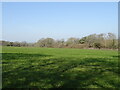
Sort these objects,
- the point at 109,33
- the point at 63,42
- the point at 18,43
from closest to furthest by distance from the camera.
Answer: the point at 18,43 → the point at 109,33 → the point at 63,42

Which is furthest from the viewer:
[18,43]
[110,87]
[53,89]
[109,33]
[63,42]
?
[63,42]

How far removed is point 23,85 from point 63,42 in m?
72.4

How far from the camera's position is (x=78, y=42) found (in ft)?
255

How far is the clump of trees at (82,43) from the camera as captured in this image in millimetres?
63344

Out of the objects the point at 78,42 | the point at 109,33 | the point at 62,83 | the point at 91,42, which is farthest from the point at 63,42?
the point at 62,83

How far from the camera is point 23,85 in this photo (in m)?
5.14

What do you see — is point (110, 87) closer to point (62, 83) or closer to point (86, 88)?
point (86, 88)

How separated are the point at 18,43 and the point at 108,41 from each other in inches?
1421

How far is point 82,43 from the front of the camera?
2948 inches

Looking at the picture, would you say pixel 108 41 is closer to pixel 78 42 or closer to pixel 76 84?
pixel 78 42

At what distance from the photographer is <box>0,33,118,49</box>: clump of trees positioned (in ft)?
208

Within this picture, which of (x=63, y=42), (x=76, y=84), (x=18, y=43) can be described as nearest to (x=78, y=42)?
(x=63, y=42)

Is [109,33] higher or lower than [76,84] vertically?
higher

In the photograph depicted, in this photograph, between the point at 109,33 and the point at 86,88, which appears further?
the point at 109,33
